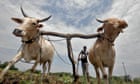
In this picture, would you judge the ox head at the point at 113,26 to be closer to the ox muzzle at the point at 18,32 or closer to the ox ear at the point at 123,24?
the ox ear at the point at 123,24

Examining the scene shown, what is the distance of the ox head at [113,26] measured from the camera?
11820mm

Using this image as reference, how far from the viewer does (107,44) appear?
1204 cm

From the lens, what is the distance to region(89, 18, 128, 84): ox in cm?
1186

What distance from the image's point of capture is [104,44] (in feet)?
39.6

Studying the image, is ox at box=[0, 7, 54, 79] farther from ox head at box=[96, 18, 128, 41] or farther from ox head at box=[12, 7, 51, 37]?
ox head at box=[96, 18, 128, 41]

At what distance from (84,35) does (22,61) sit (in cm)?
243

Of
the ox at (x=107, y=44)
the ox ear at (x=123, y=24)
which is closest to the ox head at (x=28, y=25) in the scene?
the ox at (x=107, y=44)

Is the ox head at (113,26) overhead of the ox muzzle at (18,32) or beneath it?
overhead

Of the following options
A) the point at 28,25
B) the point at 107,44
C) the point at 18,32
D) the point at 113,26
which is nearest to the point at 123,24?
the point at 113,26

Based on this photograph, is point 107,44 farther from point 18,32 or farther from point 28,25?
point 18,32

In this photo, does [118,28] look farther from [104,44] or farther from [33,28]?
[33,28]

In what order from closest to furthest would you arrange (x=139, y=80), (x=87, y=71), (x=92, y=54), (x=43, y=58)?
(x=92, y=54) < (x=43, y=58) < (x=87, y=71) < (x=139, y=80)

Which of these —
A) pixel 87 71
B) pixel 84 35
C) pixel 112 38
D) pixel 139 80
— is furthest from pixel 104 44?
pixel 139 80

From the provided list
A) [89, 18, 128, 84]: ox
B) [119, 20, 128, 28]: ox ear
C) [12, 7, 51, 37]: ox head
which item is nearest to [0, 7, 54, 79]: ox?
[12, 7, 51, 37]: ox head
